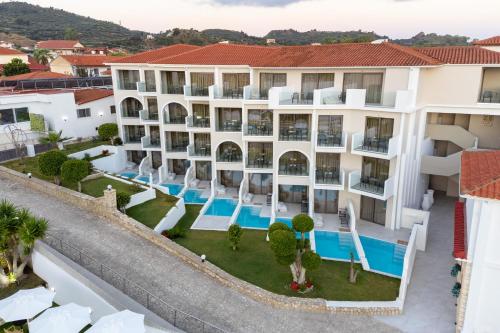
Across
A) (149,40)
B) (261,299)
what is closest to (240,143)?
(261,299)

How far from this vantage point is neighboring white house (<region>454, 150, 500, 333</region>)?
13.5m

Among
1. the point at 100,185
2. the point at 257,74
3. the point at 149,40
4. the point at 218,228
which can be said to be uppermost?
the point at 149,40

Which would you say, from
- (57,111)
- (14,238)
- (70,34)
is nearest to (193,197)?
(14,238)

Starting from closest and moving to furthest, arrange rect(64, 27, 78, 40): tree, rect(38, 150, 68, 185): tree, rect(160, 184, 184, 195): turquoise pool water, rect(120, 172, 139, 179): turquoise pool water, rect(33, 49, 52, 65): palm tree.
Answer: rect(38, 150, 68, 185): tree → rect(160, 184, 184, 195): turquoise pool water → rect(120, 172, 139, 179): turquoise pool water → rect(33, 49, 52, 65): palm tree → rect(64, 27, 78, 40): tree

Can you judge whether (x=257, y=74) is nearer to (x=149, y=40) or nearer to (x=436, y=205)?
(x=436, y=205)

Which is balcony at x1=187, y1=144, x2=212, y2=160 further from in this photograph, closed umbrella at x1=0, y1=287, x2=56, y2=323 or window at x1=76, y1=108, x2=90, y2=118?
closed umbrella at x1=0, y1=287, x2=56, y2=323

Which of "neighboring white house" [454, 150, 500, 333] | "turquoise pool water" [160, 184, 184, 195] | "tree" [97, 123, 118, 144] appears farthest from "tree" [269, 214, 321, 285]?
"tree" [97, 123, 118, 144]

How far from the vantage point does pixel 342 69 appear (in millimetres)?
27516

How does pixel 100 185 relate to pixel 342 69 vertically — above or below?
below

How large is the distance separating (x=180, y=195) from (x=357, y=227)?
1508cm

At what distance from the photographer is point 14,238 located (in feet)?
60.4

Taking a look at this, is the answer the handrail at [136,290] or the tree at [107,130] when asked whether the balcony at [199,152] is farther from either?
the handrail at [136,290]

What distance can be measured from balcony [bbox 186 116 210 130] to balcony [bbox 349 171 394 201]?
1429 cm

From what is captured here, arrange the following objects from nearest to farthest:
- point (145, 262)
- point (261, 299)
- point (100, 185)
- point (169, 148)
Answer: point (261, 299) < point (145, 262) < point (100, 185) < point (169, 148)
